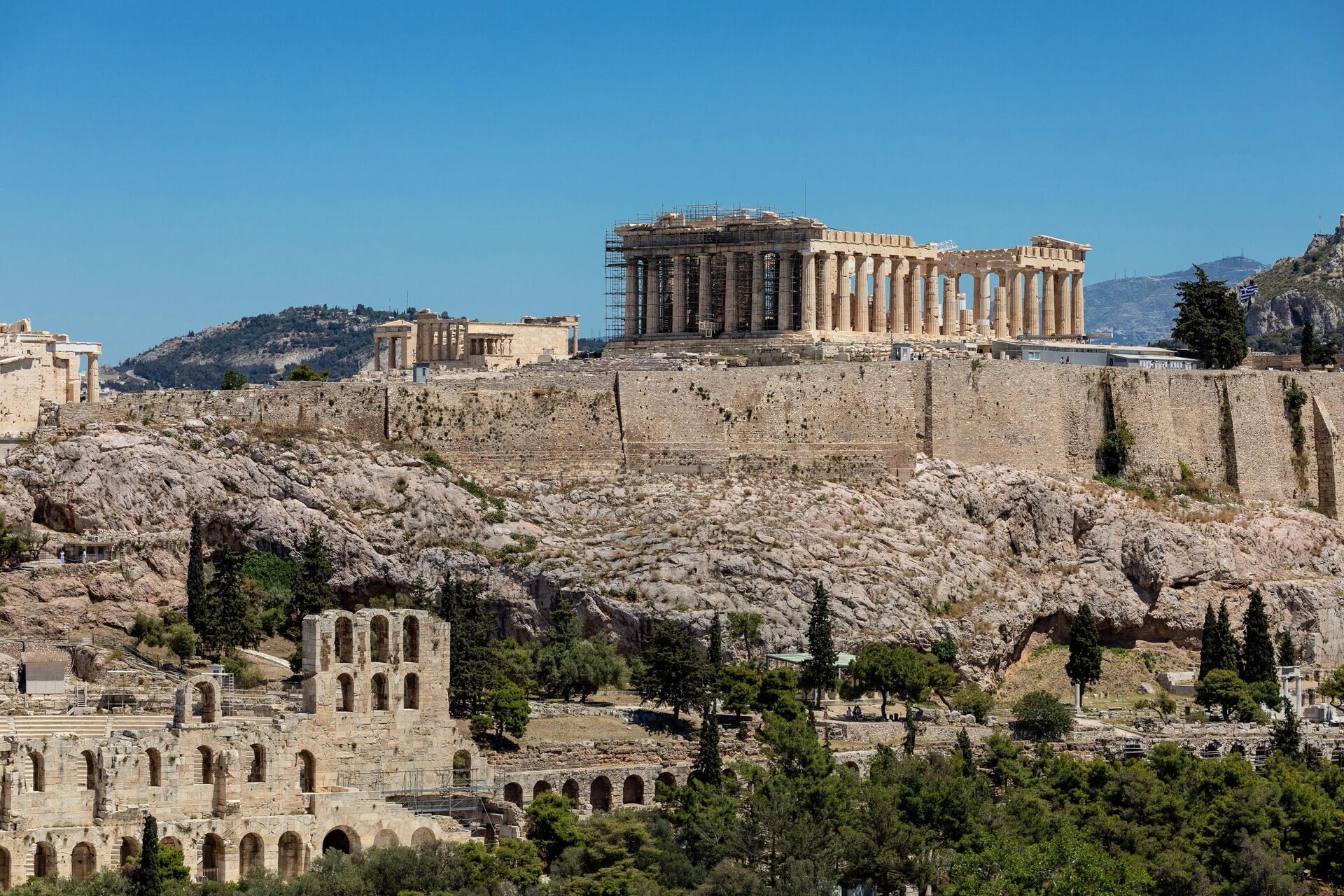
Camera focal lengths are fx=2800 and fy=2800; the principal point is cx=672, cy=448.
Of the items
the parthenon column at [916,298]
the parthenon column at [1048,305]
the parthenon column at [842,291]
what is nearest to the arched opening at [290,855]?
the parthenon column at [842,291]

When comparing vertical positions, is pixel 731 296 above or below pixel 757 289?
below

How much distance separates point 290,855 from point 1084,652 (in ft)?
106

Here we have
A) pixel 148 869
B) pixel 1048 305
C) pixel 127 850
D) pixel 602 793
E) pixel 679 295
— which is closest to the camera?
pixel 148 869

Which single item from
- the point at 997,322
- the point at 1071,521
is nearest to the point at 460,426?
the point at 1071,521

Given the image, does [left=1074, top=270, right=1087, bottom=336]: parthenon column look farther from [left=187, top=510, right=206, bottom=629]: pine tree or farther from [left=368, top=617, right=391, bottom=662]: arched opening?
[left=368, top=617, right=391, bottom=662]: arched opening

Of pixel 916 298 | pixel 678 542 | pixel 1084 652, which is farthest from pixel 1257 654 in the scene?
pixel 916 298

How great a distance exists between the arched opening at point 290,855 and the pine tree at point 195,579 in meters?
14.3

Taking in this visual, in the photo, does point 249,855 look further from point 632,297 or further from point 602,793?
point 632,297

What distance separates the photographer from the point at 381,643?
222 feet

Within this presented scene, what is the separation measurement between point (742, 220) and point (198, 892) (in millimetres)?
49298

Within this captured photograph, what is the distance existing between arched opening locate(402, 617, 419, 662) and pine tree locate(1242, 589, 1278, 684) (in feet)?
106

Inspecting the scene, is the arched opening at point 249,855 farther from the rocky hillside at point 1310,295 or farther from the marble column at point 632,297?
the rocky hillside at point 1310,295

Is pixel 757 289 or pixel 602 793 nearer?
pixel 602 793

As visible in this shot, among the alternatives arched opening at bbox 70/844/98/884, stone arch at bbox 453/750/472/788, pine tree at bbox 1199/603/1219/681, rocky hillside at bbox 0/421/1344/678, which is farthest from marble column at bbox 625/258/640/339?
arched opening at bbox 70/844/98/884
